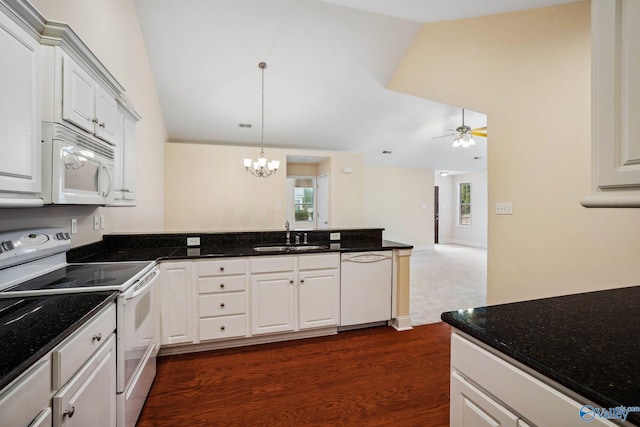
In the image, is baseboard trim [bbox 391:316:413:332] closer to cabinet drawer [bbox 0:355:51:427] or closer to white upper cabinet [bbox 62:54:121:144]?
cabinet drawer [bbox 0:355:51:427]

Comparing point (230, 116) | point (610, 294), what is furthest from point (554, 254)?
point (230, 116)

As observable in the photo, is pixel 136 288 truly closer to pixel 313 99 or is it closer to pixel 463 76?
pixel 463 76

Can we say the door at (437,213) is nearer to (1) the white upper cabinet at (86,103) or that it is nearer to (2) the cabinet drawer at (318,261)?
(2) the cabinet drawer at (318,261)

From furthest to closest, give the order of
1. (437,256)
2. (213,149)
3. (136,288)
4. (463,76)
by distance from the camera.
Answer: (437,256) → (213,149) → (463,76) → (136,288)

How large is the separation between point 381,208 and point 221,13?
6.22 metres

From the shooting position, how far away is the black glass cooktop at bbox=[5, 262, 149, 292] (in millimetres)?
1468

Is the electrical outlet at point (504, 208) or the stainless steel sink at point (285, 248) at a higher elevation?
the electrical outlet at point (504, 208)

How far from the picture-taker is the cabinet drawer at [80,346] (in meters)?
0.97

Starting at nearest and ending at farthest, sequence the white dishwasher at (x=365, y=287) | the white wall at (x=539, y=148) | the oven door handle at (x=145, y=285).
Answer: the oven door handle at (x=145, y=285)
the white wall at (x=539, y=148)
the white dishwasher at (x=365, y=287)

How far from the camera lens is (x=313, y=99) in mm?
4723

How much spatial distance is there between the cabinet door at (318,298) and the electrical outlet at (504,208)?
1854 mm

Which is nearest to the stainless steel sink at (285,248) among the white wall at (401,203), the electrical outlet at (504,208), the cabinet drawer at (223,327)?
the cabinet drawer at (223,327)

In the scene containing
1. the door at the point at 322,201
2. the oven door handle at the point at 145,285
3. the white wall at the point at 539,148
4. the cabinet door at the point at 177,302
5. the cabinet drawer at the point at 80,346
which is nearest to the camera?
the cabinet drawer at the point at 80,346

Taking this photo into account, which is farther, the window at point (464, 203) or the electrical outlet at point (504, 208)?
the window at point (464, 203)
